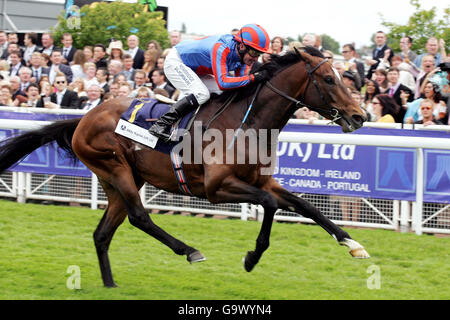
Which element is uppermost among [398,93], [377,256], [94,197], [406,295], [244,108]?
[244,108]

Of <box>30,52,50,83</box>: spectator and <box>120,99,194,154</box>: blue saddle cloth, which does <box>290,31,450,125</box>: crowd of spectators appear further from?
<box>30,52,50,83</box>: spectator

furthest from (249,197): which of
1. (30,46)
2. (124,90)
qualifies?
(30,46)

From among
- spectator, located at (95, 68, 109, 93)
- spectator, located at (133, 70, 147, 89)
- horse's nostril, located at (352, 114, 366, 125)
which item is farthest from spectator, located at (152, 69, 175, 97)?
horse's nostril, located at (352, 114, 366, 125)

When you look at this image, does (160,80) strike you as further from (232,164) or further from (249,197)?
(249,197)

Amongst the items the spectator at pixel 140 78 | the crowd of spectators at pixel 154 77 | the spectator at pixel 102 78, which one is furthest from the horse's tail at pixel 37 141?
the spectator at pixel 102 78

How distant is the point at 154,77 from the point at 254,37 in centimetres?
428

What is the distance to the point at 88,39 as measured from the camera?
12.7 meters

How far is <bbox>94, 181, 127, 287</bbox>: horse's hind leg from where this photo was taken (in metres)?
5.32

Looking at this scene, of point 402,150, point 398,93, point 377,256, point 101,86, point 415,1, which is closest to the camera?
point 377,256

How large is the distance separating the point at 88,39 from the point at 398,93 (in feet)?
21.6

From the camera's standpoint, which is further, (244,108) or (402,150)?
(402,150)

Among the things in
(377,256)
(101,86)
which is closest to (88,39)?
(101,86)

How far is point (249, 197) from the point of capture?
4.84m
